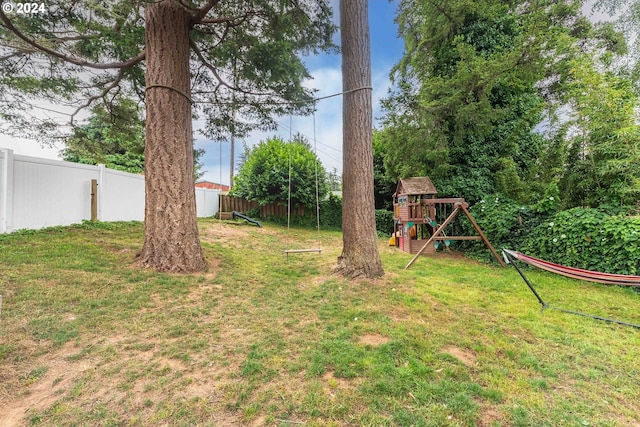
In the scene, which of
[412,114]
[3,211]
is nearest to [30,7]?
[3,211]

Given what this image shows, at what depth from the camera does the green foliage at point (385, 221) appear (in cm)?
1191

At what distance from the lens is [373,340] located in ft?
8.30

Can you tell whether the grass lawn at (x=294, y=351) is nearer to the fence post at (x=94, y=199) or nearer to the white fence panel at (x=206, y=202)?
the fence post at (x=94, y=199)

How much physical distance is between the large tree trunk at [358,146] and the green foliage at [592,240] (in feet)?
12.9

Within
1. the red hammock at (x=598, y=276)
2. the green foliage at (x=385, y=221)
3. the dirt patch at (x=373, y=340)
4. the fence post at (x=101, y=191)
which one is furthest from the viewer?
the green foliage at (x=385, y=221)

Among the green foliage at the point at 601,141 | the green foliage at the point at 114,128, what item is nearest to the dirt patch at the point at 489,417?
the green foliage at the point at 601,141

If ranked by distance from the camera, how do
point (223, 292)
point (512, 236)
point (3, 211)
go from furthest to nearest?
point (512, 236) < point (3, 211) < point (223, 292)

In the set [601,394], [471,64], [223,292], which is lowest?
[601,394]

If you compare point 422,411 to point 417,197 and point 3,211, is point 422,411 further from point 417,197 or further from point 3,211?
point 3,211

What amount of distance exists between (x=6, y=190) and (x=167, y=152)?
368cm

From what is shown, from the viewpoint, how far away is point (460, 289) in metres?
4.27

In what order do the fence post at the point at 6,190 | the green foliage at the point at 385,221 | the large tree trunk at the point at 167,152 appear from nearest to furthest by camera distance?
the large tree trunk at the point at 167,152
the fence post at the point at 6,190
the green foliage at the point at 385,221

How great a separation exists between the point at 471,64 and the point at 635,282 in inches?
240

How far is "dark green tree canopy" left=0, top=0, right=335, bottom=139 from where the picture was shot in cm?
444
